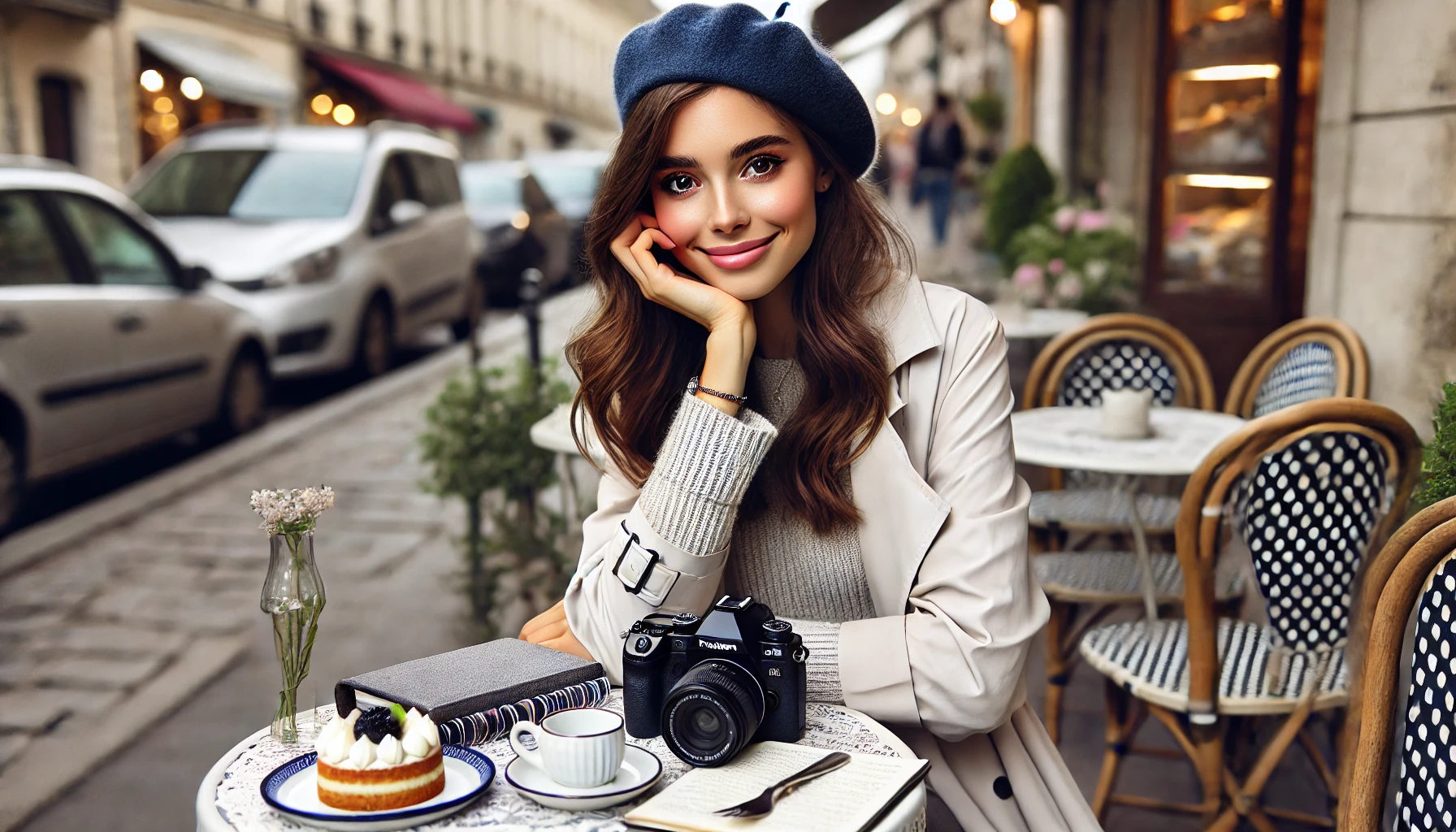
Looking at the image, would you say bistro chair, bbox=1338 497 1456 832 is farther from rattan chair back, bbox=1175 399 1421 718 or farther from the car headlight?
the car headlight

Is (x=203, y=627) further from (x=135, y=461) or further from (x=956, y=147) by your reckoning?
(x=956, y=147)

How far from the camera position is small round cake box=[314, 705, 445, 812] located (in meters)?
1.32

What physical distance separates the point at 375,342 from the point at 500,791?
8.54 meters

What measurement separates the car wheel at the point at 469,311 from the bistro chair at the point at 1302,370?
276 inches

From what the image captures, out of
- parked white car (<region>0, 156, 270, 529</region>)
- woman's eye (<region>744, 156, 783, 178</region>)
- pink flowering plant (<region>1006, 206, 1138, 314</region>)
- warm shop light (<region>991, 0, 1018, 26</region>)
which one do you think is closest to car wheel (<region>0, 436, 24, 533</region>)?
parked white car (<region>0, 156, 270, 529</region>)

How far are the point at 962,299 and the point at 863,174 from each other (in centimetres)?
24

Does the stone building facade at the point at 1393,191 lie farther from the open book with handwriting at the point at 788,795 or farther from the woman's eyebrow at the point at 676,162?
the open book with handwriting at the point at 788,795

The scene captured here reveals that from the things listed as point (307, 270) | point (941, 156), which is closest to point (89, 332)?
point (307, 270)

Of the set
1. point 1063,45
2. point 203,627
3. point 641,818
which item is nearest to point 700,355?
point 641,818

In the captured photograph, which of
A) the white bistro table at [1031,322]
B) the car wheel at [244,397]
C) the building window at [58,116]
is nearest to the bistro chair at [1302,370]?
the white bistro table at [1031,322]

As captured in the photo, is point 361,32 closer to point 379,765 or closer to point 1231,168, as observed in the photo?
point 1231,168

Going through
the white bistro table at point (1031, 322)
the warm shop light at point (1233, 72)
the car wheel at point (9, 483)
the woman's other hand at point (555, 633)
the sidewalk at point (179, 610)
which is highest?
the warm shop light at point (1233, 72)

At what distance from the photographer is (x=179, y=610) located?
16.1 ft

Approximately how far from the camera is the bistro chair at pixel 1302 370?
3.57m
